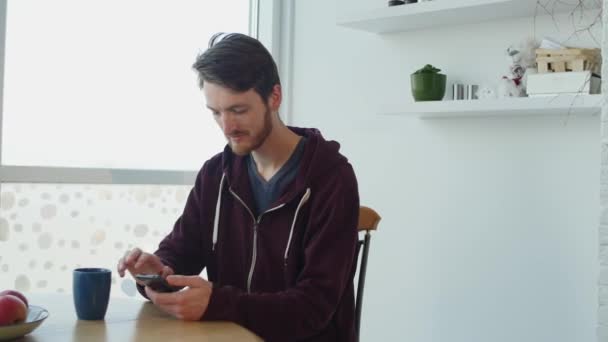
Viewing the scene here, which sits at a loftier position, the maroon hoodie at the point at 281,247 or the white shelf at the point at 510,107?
the white shelf at the point at 510,107

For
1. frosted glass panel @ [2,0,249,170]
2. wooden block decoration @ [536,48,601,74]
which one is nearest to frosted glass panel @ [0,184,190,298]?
frosted glass panel @ [2,0,249,170]

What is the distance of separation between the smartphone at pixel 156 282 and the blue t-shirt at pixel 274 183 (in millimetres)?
377

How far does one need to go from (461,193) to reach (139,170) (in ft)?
4.19

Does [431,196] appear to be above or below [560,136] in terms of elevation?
below

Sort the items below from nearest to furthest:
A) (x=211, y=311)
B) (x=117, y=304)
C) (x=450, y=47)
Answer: (x=211, y=311) → (x=117, y=304) → (x=450, y=47)

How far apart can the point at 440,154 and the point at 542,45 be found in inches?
23.2

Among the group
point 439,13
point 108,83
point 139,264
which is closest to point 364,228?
point 139,264

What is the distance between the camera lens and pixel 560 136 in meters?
2.52

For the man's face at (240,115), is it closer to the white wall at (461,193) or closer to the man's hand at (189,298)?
the man's hand at (189,298)

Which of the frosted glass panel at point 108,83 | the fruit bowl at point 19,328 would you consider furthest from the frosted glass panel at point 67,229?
the fruit bowl at point 19,328

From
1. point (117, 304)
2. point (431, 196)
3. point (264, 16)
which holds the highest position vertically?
point (264, 16)

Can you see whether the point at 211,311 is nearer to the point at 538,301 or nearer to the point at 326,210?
the point at 326,210

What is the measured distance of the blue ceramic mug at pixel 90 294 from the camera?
148 cm

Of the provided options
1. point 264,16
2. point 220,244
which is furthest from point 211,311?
point 264,16
